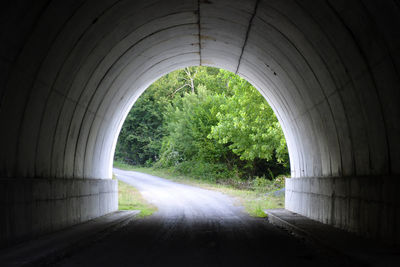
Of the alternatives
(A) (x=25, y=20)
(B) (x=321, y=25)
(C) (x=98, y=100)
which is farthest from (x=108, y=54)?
(B) (x=321, y=25)

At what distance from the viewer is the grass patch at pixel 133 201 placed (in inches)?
729

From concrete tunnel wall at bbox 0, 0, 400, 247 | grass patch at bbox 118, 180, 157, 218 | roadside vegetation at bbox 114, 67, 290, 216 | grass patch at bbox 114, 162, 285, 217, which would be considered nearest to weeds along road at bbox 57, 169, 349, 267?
concrete tunnel wall at bbox 0, 0, 400, 247

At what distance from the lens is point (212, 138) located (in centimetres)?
4222

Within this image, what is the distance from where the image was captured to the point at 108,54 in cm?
1178

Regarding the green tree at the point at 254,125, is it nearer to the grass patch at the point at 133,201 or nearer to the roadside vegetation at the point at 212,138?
the roadside vegetation at the point at 212,138

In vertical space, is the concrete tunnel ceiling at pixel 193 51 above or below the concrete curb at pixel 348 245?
above

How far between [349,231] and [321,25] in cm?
443

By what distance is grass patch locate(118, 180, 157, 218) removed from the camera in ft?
60.8

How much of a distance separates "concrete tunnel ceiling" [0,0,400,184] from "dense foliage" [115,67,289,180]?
37.8 feet

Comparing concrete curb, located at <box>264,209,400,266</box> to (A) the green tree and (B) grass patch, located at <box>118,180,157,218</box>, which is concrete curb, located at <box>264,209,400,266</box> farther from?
(A) the green tree

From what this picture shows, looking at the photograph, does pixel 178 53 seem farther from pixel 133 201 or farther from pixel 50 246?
pixel 50 246

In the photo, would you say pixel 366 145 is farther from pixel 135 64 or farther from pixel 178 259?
pixel 135 64

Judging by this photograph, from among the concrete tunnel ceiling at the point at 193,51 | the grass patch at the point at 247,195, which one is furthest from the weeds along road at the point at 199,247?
the grass patch at the point at 247,195

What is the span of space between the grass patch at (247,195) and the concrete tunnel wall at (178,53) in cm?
404
